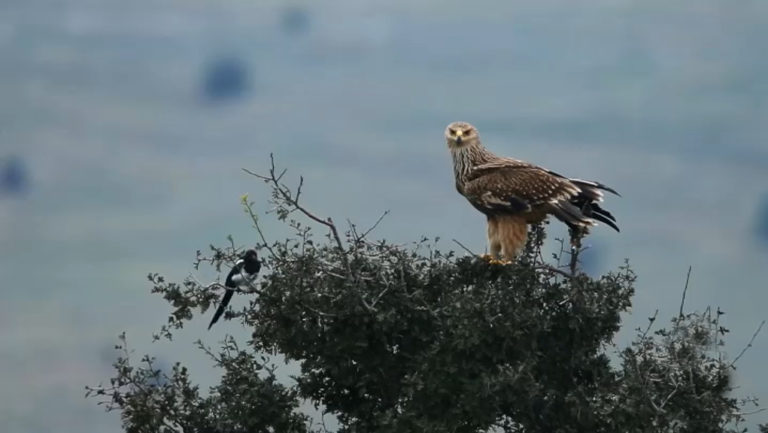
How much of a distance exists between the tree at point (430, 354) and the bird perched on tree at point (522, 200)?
232mm

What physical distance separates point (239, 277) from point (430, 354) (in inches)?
87.2

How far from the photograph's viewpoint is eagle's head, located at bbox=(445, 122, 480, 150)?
45.3ft

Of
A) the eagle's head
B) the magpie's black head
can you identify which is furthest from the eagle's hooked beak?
the magpie's black head

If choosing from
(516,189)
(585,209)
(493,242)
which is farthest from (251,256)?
(585,209)

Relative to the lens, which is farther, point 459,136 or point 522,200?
point 459,136

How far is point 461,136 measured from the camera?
13797 mm

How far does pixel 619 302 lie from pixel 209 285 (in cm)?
379

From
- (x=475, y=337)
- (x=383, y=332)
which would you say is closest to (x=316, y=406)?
(x=383, y=332)

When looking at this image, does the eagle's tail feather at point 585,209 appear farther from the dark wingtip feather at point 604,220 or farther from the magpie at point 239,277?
the magpie at point 239,277

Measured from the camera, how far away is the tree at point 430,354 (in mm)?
12180

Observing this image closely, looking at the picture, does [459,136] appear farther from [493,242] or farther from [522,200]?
[493,242]

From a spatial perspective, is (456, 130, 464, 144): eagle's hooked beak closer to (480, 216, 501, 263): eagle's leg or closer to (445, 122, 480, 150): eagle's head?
(445, 122, 480, 150): eagle's head

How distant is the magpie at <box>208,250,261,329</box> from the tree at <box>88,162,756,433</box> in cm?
22

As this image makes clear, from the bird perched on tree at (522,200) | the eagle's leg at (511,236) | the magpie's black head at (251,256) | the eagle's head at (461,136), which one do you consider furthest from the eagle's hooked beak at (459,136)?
the magpie's black head at (251,256)
